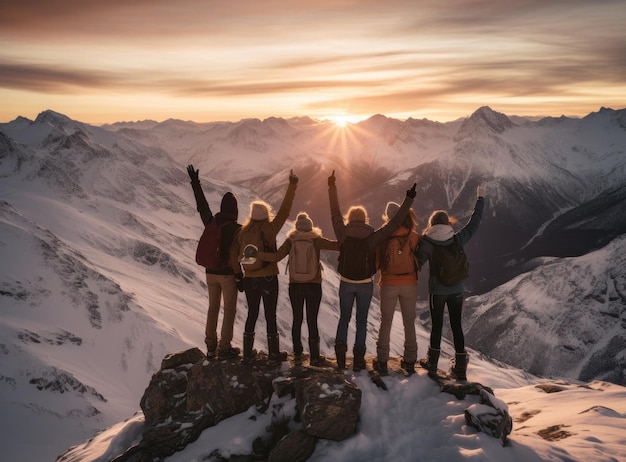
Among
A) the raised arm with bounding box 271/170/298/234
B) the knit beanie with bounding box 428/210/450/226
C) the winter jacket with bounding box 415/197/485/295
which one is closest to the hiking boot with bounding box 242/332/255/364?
the raised arm with bounding box 271/170/298/234

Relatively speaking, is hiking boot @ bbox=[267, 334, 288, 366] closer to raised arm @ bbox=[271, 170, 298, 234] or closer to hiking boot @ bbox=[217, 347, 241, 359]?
hiking boot @ bbox=[217, 347, 241, 359]

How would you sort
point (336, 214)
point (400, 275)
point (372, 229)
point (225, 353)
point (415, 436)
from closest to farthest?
point (415, 436) → point (372, 229) → point (400, 275) → point (336, 214) → point (225, 353)

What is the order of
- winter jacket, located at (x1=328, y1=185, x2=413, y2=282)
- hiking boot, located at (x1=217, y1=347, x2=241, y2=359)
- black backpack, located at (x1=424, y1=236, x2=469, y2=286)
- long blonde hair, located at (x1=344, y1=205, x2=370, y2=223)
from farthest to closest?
hiking boot, located at (x1=217, y1=347, x2=241, y2=359) → long blonde hair, located at (x1=344, y1=205, x2=370, y2=223) → black backpack, located at (x1=424, y1=236, x2=469, y2=286) → winter jacket, located at (x1=328, y1=185, x2=413, y2=282)

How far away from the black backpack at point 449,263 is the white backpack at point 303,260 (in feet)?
11.6

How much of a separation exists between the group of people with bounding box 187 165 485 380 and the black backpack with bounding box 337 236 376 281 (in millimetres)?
29

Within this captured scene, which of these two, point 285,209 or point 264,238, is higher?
point 285,209

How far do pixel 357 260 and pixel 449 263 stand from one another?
2691mm

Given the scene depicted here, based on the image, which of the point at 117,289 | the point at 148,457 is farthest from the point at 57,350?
the point at 148,457

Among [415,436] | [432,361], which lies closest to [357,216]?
[432,361]

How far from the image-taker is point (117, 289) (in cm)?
8894

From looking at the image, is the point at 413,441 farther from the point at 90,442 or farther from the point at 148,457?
the point at 90,442

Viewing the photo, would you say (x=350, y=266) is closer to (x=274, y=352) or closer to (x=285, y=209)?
(x=285, y=209)

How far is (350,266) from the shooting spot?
13.4 m

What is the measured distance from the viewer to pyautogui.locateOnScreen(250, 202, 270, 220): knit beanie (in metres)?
13.7
